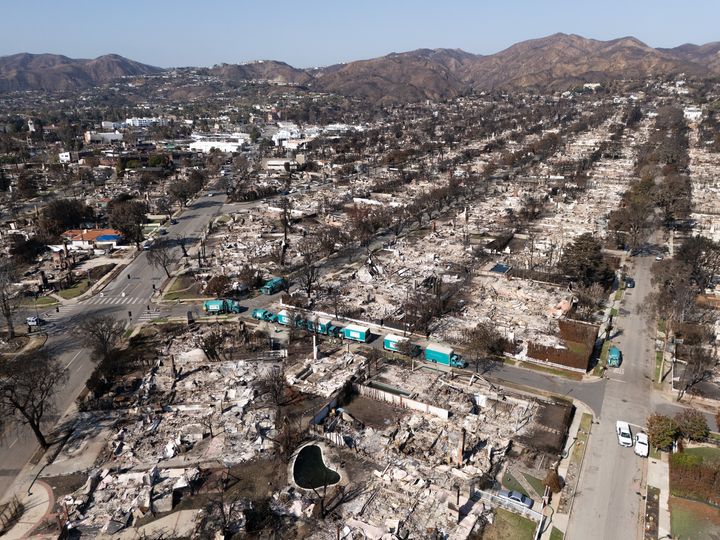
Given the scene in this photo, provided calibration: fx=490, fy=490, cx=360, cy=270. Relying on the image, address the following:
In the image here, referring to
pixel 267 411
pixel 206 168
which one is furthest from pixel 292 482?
pixel 206 168

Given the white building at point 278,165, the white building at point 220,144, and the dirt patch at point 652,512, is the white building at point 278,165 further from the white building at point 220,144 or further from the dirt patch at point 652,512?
the dirt patch at point 652,512

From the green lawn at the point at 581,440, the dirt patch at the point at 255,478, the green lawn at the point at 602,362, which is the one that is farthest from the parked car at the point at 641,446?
the dirt patch at the point at 255,478

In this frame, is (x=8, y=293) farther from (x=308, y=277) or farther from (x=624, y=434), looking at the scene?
(x=624, y=434)

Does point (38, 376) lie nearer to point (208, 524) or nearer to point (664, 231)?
point (208, 524)

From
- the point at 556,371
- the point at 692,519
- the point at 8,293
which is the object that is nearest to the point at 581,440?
the point at 692,519

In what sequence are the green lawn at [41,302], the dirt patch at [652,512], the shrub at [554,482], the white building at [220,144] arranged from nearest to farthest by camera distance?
the dirt patch at [652,512]
the shrub at [554,482]
the green lawn at [41,302]
the white building at [220,144]
